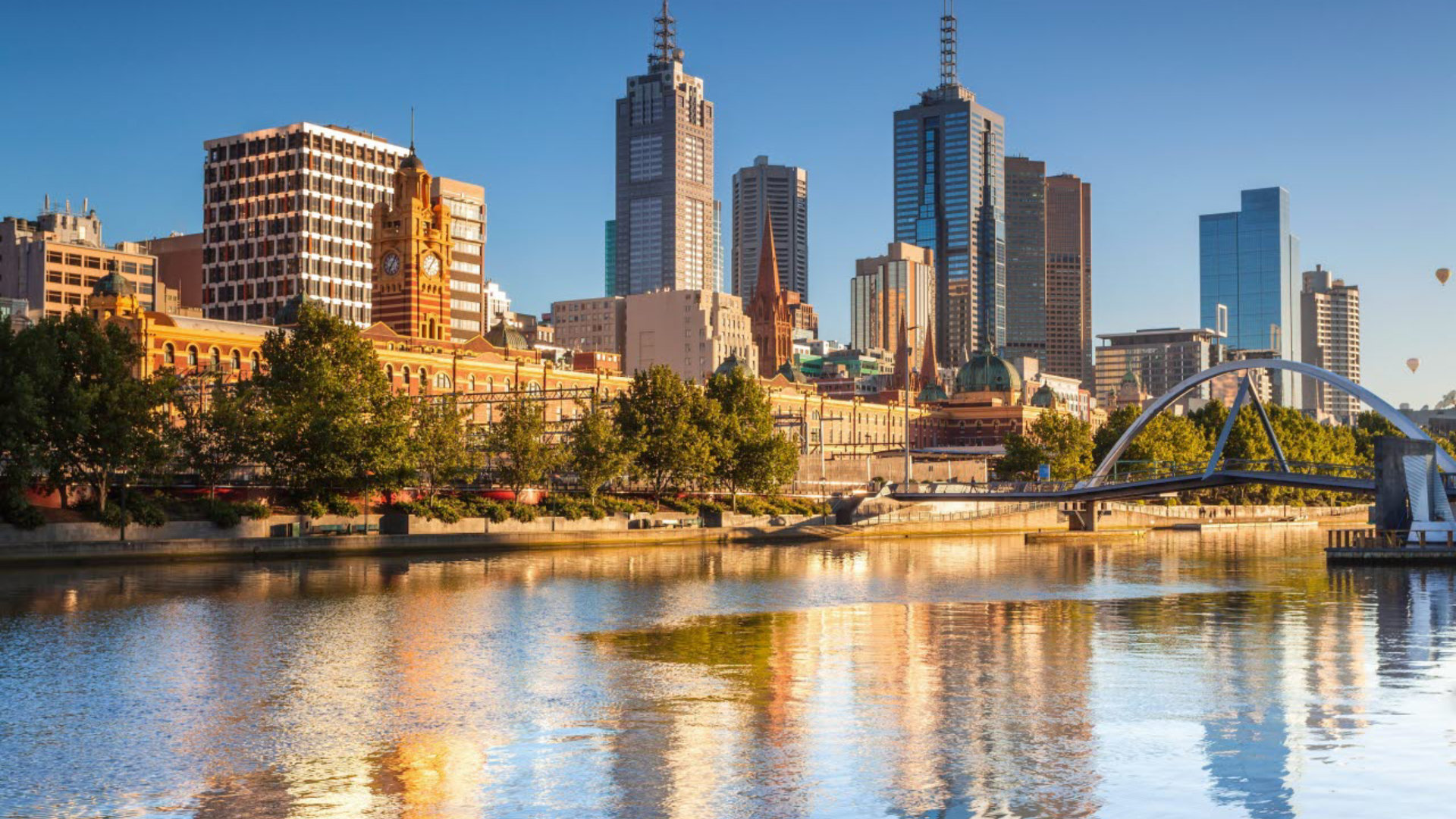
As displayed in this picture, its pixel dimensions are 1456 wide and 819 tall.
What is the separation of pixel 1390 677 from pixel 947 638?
1362 centimetres

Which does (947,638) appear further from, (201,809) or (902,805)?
(201,809)

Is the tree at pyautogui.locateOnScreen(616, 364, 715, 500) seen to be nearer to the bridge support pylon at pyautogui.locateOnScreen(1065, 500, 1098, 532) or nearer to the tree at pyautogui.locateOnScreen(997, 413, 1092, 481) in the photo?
the bridge support pylon at pyautogui.locateOnScreen(1065, 500, 1098, 532)

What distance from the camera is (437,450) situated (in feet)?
343

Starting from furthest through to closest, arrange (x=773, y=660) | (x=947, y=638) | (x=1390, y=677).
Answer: (x=947, y=638) < (x=773, y=660) < (x=1390, y=677)

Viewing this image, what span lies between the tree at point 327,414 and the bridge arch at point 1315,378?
196ft

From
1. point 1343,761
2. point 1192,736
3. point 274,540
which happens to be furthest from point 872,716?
point 274,540

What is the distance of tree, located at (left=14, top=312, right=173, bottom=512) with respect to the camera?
3292 inches

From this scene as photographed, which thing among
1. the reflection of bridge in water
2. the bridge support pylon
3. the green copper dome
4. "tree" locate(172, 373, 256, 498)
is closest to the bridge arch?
A: the reflection of bridge in water

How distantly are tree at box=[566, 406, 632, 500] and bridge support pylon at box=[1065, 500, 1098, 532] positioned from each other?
5380cm

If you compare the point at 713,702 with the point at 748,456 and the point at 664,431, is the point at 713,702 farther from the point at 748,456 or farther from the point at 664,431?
the point at 748,456

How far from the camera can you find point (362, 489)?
→ 9944 cm

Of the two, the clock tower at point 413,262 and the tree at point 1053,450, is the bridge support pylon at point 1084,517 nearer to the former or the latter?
the tree at point 1053,450

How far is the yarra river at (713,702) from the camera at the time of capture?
85.1 feet

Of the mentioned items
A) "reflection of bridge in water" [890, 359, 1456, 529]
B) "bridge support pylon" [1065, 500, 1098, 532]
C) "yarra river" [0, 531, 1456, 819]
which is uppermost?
"reflection of bridge in water" [890, 359, 1456, 529]
